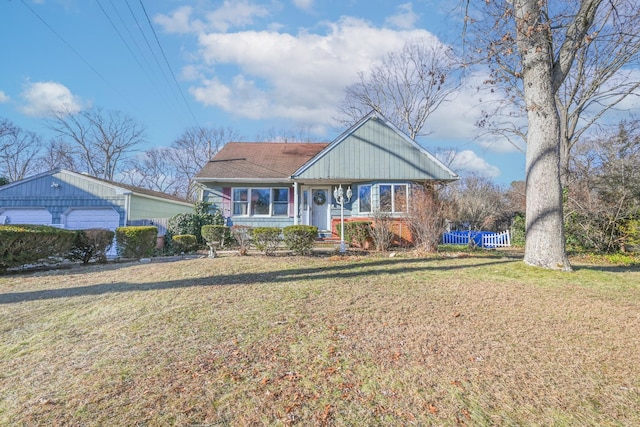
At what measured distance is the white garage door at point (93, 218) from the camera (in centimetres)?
1549

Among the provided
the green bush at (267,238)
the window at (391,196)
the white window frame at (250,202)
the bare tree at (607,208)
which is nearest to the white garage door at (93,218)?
the white window frame at (250,202)

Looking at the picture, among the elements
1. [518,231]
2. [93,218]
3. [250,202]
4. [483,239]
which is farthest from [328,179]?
[93,218]

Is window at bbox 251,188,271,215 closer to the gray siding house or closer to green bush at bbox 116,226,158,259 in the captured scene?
the gray siding house

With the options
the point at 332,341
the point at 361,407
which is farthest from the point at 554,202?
the point at 361,407

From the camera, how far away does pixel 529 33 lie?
23.6 feet

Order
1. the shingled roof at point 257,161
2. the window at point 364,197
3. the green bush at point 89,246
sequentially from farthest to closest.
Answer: the shingled roof at point 257,161, the window at point 364,197, the green bush at point 89,246

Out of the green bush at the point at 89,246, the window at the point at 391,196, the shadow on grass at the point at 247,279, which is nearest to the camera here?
the shadow on grass at the point at 247,279

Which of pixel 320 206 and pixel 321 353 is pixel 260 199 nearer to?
pixel 320 206

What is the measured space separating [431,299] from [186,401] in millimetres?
4198

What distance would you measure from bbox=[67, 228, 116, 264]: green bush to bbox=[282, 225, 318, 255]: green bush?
18.6 ft

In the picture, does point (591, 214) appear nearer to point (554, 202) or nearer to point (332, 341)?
point (554, 202)

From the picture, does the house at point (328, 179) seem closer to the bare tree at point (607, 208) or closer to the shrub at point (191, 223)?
the shrub at point (191, 223)

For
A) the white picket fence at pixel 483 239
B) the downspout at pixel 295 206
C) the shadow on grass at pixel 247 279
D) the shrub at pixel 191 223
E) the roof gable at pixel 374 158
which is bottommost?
the shadow on grass at pixel 247 279

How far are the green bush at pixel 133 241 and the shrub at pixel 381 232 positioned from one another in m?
7.73
